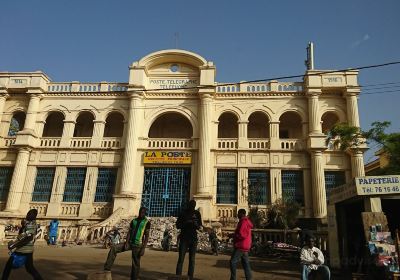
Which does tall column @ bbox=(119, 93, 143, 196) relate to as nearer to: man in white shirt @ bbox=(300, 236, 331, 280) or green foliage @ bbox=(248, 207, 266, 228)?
green foliage @ bbox=(248, 207, 266, 228)

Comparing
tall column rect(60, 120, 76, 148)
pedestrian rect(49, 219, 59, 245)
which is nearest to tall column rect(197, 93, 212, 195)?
pedestrian rect(49, 219, 59, 245)

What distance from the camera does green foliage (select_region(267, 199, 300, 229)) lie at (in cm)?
1781

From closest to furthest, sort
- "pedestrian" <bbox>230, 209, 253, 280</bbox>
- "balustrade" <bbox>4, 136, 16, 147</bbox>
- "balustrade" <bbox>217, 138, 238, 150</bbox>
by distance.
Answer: "pedestrian" <bbox>230, 209, 253, 280</bbox>
"balustrade" <bbox>217, 138, 238, 150</bbox>
"balustrade" <bbox>4, 136, 16, 147</bbox>

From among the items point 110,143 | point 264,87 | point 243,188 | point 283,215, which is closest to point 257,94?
point 264,87

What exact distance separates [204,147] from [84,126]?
10.4m

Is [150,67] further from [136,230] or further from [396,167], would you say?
[136,230]

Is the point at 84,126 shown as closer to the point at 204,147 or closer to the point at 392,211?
the point at 204,147

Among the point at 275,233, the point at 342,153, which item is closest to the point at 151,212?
the point at 275,233

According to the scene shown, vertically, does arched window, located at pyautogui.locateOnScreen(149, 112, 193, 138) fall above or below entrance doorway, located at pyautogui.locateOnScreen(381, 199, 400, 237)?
above

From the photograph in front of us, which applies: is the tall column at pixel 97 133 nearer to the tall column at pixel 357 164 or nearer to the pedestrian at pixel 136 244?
the tall column at pixel 357 164

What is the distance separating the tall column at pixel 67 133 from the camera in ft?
76.0

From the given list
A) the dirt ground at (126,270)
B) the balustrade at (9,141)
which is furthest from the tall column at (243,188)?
the balustrade at (9,141)

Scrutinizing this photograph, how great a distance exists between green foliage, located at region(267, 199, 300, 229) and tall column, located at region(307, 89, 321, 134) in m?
5.64

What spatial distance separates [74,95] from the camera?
2428 centimetres
